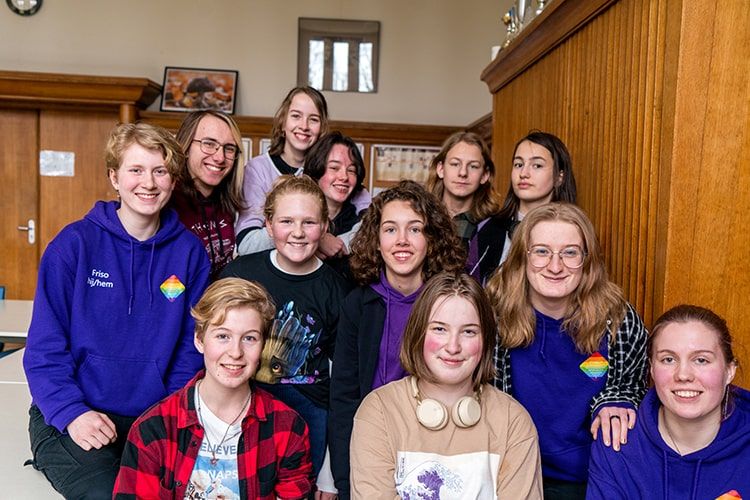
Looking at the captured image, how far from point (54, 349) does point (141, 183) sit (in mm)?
533

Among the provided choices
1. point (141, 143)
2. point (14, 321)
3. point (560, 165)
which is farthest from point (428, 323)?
point (14, 321)

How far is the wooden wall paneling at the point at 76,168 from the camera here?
6457 millimetres

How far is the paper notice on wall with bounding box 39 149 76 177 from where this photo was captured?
650cm

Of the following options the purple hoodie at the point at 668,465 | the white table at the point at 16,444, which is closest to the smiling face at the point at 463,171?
the purple hoodie at the point at 668,465

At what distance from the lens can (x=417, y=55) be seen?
641 cm

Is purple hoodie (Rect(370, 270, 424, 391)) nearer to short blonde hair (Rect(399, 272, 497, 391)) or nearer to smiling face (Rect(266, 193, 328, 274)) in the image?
short blonde hair (Rect(399, 272, 497, 391))

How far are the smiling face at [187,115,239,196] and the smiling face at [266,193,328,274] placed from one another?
41cm

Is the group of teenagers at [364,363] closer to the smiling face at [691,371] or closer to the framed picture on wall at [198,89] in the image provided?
the smiling face at [691,371]

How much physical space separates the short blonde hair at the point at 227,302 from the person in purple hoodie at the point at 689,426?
3.15 ft

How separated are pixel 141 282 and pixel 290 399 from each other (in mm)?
570

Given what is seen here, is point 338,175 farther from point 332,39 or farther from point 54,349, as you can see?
point 332,39

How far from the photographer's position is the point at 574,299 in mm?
2043

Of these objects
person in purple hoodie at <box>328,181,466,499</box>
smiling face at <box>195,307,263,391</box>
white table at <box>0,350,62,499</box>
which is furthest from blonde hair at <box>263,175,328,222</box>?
white table at <box>0,350,62,499</box>

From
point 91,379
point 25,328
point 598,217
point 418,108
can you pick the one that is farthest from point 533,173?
point 418,108
